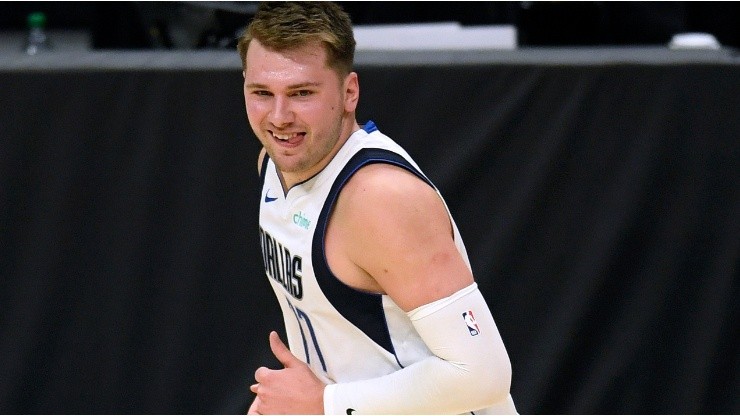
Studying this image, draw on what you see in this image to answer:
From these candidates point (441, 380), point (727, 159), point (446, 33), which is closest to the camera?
point (441, 380)

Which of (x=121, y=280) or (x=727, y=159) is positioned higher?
(x=727, y=159)

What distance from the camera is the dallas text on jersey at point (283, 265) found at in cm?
254

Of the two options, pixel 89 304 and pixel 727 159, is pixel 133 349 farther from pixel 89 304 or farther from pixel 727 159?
pixel 727 159

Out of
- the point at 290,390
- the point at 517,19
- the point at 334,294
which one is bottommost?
the point at 290,390

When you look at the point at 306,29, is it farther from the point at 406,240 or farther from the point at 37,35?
the point at 37,35

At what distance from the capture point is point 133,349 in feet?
12.6

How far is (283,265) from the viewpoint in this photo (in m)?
2.62

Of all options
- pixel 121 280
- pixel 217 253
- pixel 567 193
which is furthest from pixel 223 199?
pixel 567 193

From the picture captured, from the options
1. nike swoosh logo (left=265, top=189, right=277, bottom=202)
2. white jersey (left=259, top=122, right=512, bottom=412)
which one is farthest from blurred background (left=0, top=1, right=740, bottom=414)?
white jersey (left=259, top=122, right=512, bottom=412)

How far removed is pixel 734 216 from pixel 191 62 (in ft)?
6.10

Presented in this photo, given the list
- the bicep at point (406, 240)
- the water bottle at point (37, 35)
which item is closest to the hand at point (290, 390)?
the bicep at point (406, 240)

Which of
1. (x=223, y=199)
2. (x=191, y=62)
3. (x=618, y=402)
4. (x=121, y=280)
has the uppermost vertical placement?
(x=191, y=62)

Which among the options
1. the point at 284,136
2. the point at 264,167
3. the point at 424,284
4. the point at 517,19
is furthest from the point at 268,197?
the point at 517,19

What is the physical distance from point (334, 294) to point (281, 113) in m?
0.40
